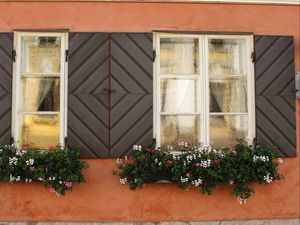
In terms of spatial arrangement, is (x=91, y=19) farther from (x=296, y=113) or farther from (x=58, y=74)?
(x=296, y=113)

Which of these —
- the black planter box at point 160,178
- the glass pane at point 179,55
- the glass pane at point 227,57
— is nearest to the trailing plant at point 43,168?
the black planter box at point 160,178

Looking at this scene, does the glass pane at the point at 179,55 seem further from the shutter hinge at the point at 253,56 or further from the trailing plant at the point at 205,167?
the trailing plant at the point at 205,167

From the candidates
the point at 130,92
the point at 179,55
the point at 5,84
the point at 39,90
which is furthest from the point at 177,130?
the point at 5,84

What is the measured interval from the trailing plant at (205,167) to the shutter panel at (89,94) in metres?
0.40

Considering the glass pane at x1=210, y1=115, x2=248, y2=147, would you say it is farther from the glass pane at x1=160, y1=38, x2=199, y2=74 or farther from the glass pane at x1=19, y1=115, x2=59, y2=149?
the glass pane at x1=19, y1=115, x2=59, y2=149

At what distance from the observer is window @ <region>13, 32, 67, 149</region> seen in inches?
203

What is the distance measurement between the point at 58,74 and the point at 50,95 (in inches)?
10.8

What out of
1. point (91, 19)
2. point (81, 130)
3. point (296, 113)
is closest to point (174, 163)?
point (81, 130)

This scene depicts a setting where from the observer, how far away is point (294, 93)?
5.27 meters

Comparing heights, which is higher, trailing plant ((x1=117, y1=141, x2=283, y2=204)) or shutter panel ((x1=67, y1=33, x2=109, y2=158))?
shutter panel ((x1=67, y1=33, x2=109, y2=158))

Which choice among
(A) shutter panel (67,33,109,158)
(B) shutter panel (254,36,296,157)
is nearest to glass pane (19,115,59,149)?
(A) shutter panel (67,33,109,158)

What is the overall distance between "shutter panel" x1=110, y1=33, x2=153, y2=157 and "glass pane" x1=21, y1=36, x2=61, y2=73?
718 mm

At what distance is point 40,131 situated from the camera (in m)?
5.17

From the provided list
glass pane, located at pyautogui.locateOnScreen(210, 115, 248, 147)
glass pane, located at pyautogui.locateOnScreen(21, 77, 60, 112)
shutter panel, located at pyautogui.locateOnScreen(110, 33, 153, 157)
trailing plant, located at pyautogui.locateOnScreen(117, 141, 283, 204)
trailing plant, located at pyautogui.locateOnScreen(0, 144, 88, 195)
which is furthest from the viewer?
glass pane, located at pyautogui.locateOnScreen(210, 115, 248, 147)
